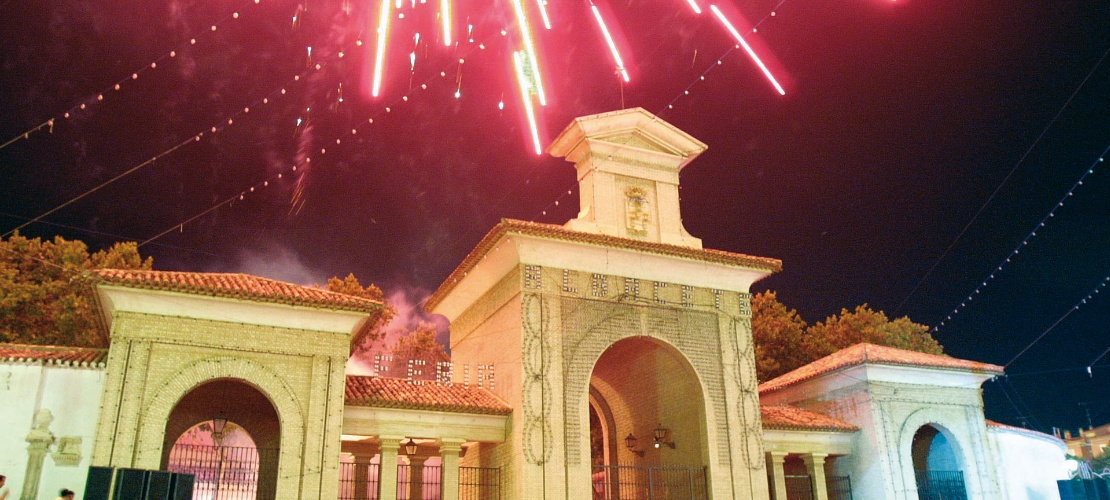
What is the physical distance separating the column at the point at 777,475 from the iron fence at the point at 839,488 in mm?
2434

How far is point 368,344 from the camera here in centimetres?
3541

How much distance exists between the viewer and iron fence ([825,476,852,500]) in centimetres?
2159

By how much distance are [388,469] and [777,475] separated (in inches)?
371

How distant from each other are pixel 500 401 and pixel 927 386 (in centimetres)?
1201

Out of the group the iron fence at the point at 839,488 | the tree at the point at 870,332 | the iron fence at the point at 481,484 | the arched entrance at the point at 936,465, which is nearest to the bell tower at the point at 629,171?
the iron fence at the point at 481,484

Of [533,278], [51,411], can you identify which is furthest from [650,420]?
[51,411]

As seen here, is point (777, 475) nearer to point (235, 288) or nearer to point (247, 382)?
point (247, 382)

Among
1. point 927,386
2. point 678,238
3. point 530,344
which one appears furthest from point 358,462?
point 927,386

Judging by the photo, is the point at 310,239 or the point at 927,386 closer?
the point at 927,386

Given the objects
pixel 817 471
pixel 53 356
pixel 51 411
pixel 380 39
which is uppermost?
pixel 380 39

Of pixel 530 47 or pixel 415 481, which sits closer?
pixel 530 47

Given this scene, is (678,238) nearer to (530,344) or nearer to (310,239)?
(530,344)

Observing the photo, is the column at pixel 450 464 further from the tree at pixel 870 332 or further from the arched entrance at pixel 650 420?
the tree at pixel 870 332

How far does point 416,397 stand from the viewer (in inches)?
666
